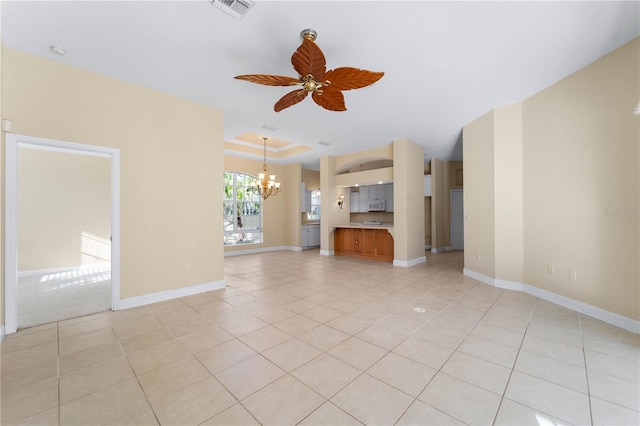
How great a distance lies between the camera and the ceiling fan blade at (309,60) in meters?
2.10

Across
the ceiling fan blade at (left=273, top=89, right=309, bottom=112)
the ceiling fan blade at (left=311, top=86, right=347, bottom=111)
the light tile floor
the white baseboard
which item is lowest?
the light tile floor

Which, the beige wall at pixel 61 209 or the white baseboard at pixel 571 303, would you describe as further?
the beige wall at pixel 61 209

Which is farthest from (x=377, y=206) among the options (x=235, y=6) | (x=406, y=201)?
(x=235, y=6)

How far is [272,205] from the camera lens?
923 centimetres

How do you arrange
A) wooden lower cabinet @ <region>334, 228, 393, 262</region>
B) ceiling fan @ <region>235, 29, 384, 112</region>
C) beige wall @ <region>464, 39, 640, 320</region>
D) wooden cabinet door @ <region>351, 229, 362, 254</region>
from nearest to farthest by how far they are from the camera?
ceiling fan @ <region>235, 29, 384, 112</region>
beige wall @ <region>464, 39, 640, 320</region>
wooden lower cabinet @ <region>334, 228, 393, 262</region>
wooden cabinet door @ <region>351, 229, 362, 254</region>

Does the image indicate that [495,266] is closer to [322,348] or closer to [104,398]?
[322,348]

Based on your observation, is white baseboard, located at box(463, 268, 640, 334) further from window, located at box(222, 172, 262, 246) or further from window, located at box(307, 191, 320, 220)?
window, located at box(222, 172, 262, 246)

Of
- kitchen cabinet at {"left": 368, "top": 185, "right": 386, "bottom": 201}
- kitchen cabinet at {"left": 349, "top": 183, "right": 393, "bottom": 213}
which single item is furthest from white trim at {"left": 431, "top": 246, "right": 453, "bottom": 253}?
kitchen cabinet at {"left": 368, "top": 185, "right": 386, "bottom": 201}

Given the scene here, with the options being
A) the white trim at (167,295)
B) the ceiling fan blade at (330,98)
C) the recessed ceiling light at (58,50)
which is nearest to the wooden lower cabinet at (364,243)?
the white trim at (167,295)

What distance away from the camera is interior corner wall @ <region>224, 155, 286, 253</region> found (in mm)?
8469

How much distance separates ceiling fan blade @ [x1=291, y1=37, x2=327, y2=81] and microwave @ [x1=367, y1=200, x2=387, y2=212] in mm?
6585

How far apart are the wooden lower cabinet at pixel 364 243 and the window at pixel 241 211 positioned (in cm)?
290

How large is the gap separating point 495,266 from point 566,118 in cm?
244

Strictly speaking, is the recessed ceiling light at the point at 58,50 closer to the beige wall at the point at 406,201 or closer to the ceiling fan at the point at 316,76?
the ceiling fan at the point at 316,76
